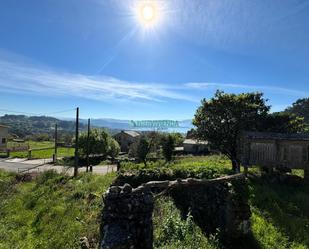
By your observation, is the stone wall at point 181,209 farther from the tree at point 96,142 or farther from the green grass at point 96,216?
the tree at point 96,142

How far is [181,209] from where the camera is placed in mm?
12945

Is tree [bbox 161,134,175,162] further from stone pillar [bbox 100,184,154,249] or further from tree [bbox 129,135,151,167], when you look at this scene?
stone pillar [bbox 100,184,154,249]

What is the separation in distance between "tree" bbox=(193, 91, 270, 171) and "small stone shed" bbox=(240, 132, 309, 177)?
5.68 ft

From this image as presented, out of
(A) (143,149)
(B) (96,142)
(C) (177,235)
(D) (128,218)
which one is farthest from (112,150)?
(D) (128,218)

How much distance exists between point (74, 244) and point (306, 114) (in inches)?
2639

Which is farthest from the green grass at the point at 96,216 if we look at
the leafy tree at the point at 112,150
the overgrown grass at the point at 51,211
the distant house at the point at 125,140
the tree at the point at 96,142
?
the distant house at the point at 125,140

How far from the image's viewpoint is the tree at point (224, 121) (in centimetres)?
2458

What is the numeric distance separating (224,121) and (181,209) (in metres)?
13.4

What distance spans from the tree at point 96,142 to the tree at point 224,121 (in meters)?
23.7

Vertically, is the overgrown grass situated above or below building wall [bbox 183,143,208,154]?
below

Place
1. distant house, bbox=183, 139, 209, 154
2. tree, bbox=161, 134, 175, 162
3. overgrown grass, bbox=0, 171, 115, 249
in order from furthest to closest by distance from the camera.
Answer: distant house, bbox=183, 139, 209, 154, tree, bbox=161, 134, 175, 162, overgrown grass, bbox=0, 171, 115, 249

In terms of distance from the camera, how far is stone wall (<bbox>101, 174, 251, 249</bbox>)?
792 cm

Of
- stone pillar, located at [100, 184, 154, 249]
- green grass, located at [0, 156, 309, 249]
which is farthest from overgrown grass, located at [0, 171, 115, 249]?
stone pillar, located at [100, 184, 154, 249]

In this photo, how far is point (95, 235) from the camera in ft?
42.0
